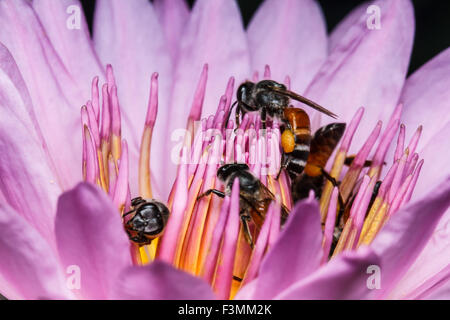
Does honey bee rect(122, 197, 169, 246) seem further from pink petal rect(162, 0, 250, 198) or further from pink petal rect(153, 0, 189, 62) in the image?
pink petal rect(153, 0, 189, 62)

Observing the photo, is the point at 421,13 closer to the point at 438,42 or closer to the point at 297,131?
the point at 438,42

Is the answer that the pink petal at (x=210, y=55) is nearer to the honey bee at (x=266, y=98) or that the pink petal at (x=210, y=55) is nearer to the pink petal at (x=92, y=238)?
the honey bee at (x=266, y=98)

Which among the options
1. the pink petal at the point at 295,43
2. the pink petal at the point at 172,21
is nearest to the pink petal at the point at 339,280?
the pink petal at the point at 295,43

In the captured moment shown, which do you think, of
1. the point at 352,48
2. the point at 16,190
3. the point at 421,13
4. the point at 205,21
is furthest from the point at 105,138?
the point at 421,13

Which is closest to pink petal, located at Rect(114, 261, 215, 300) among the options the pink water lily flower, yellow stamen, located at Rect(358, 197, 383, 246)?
the pink water lily flower

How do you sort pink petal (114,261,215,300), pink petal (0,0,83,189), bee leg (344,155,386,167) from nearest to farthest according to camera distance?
pink petal (114,261,215,300), pink petal (0,0,83,189), bee leg (344,155,386,167)

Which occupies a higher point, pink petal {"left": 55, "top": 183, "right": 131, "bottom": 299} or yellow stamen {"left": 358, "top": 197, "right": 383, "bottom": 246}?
yellow stamen {"left": 358, "top": 197, "right": 383, "bottom": 246}

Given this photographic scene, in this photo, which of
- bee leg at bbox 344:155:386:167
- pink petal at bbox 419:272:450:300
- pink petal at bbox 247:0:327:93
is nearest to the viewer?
pink petal at bbox 419:272:450:300
